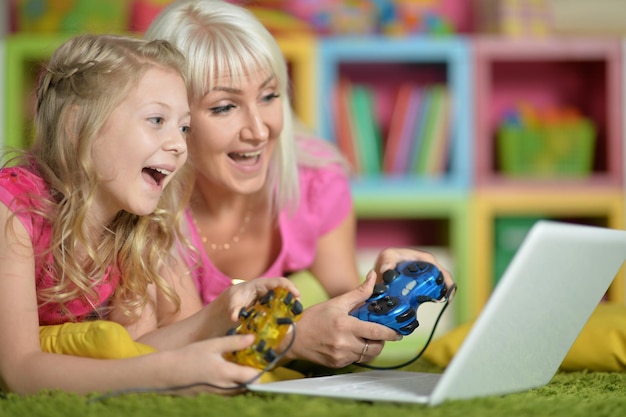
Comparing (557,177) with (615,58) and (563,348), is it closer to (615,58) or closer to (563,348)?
(615,58)

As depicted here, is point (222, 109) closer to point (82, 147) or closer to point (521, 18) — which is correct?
point (82, 147)

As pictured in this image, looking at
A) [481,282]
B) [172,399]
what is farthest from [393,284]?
[481,282]

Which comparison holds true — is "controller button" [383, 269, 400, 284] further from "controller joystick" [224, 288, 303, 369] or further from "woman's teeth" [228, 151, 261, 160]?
"woman's teeth" [228, 151, 261, 160]

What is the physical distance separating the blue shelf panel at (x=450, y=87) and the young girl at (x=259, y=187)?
28.5 inches

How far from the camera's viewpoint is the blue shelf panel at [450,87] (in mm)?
2717

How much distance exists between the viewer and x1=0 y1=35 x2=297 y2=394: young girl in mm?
1216

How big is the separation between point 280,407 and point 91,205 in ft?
1.69

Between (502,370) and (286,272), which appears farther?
(286,272)

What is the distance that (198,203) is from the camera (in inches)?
70.7

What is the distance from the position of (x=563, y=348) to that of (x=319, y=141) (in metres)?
0.93

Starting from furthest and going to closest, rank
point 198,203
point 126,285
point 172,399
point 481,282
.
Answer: point 481,282 < point 198,203 < point 126,285 < point 172,399

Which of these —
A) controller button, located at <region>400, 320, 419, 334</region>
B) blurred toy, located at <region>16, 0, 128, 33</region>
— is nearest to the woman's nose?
controller button, located at <region>400, 320, 419, 334</region>

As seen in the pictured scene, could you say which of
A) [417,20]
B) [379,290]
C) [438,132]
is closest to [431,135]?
[438,132]

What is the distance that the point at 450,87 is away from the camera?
2.75 meters
